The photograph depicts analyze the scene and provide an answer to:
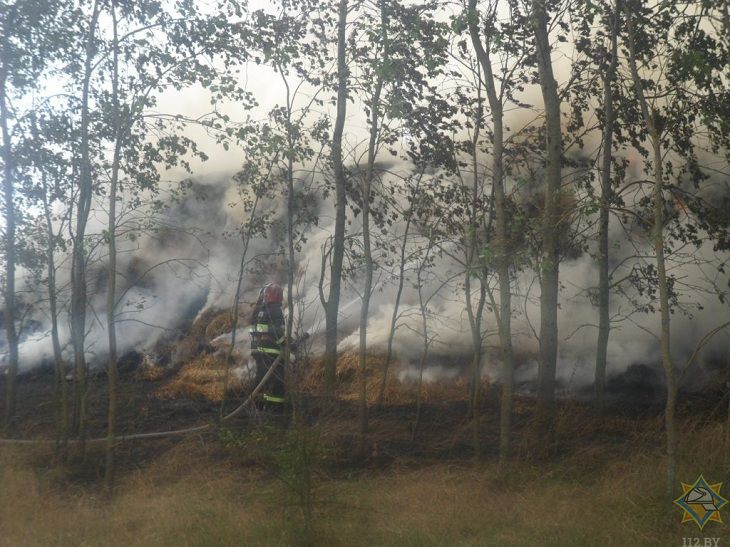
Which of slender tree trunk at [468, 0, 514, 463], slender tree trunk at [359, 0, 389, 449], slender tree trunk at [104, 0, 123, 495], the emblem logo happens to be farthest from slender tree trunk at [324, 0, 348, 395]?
the emblem logo

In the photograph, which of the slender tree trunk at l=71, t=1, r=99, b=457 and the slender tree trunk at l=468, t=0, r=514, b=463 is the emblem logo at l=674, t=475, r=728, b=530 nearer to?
the slender tree trunk at l=468, t=0, r=514, b=463

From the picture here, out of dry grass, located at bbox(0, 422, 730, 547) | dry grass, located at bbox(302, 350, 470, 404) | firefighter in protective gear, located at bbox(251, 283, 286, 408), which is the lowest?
dry grass, located at bbox(0, 422, 730, 547)

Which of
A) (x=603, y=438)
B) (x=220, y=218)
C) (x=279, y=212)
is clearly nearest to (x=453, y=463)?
(x=603, y=438)

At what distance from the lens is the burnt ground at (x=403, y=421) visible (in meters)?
9.51

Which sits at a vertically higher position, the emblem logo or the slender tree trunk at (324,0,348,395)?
the slender tree trunk at (324,0,348,395)

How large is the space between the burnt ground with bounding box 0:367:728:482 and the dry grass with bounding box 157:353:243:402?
0.17 meters

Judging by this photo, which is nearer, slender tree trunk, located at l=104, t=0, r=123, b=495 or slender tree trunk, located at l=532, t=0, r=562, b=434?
slender tree trunk, located at l=104, t=0, r=123, b=495

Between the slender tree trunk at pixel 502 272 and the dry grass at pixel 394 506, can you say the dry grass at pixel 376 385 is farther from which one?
the slender tree trunk at pixel 502 272

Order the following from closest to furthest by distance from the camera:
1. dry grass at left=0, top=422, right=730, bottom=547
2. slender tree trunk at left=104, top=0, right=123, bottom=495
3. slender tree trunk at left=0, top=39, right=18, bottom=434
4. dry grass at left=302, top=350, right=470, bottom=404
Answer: dry grass at left=0, top=422, right=730, bottom=547, slender tree trunk at left=104, top=0, right=123, bottom=495, slender tree trunk at left=0, top=39, right=18, bottom=434, dry grass at left=302, top=350, right=470, bottom=404

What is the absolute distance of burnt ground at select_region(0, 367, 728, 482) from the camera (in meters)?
9.51

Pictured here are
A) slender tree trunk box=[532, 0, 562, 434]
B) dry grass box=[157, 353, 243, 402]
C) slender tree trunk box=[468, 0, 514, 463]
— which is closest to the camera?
slender tree trunk box=[468, 0, 514, 463]

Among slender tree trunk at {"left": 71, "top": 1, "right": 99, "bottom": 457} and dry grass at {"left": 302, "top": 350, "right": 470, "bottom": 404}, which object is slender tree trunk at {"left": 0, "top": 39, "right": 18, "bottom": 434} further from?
dry grass at {"left": 302, "top": 350, "right": 470, "bottom": 404}

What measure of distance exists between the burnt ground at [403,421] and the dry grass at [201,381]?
6.7 inches

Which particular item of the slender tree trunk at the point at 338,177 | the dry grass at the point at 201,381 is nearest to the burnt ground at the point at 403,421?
the dry grass at the point at 201,381
